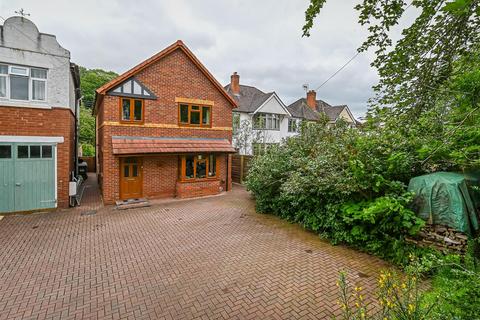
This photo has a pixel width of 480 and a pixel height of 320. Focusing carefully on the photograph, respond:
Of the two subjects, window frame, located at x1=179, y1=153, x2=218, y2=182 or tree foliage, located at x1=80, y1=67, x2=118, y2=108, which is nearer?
window frame, located at x1=179, y1=153, x2=218, y2=182

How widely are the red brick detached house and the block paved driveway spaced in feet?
10.7

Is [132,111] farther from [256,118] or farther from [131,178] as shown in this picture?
[256,118]

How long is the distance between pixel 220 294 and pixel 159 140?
9.45 m

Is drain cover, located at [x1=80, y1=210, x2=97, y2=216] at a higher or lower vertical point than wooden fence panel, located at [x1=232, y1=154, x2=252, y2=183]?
lower

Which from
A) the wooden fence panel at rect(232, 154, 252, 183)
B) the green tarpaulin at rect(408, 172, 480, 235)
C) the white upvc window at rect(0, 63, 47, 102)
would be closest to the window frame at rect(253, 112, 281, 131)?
the wooden fence panel at rect(232, 154, 252, 183)

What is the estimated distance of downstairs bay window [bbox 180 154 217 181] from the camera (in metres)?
13.2

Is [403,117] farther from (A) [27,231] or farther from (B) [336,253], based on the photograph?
(A) [27,231]

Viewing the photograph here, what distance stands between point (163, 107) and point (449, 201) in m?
12.2

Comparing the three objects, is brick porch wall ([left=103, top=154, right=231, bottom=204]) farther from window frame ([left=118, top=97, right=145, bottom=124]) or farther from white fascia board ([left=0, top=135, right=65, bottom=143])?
white fascia board ([left=0, top=135, right=65, bottom=143])

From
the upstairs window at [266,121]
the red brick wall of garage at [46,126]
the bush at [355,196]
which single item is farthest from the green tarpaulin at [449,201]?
the upstairs window at [266,121]

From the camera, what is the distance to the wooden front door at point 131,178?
472 inches

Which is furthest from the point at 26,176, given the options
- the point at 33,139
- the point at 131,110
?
the point at 131,110

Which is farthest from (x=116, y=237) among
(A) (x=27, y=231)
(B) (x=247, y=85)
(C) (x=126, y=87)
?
(B) (x=247, y=85)

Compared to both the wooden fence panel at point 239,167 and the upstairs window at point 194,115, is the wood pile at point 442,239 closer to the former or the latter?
the upstairs window at point 194,115
